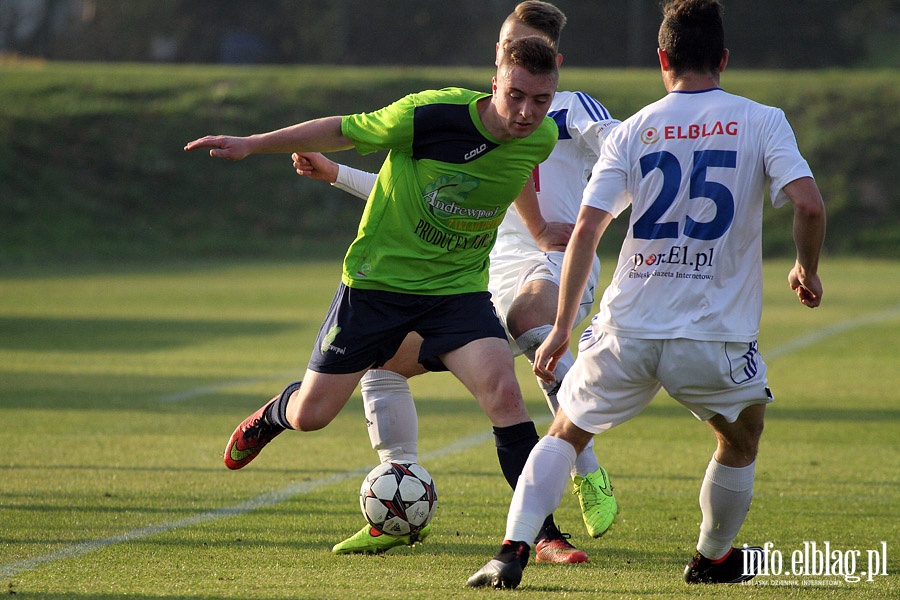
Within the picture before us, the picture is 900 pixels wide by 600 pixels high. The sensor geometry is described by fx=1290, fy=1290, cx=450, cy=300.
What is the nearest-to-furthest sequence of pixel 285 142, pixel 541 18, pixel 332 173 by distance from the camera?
pixel 285 142
pixel 332 173
pixel 541 18

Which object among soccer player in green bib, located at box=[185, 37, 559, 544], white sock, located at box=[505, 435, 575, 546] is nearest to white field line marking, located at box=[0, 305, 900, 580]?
soccer player in green bib, located at box=[185, 37, 559, 544]

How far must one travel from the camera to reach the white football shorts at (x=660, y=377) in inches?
177

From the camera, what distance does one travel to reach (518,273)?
6.48 metres

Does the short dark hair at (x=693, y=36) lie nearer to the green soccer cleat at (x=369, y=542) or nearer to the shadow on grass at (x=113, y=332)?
the green soccer cleat at (x=369, y=542)

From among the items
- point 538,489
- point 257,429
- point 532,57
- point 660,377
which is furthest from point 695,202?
point 257,429

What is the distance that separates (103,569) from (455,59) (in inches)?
1784

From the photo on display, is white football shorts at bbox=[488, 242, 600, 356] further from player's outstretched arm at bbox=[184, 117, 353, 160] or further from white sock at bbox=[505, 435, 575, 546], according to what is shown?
white sock at bbox=[505, 435, 575, 546]

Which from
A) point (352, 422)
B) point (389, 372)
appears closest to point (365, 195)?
point (389, 372)

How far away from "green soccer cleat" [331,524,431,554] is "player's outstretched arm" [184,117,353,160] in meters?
1.65

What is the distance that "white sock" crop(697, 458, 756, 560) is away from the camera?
192 inches

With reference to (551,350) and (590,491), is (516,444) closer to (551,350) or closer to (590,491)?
(590,491)

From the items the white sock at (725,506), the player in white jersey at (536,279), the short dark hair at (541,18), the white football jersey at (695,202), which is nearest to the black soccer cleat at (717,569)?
the white sock at (725,506)

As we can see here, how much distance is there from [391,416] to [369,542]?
0.64 m

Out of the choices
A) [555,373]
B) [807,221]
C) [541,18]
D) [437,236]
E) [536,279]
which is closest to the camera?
[807,221]
